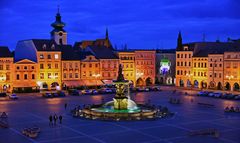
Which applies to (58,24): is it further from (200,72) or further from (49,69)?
(200,72)

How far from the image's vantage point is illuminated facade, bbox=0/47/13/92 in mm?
78925

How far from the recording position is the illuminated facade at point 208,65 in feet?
286

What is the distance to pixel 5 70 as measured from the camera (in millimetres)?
79438

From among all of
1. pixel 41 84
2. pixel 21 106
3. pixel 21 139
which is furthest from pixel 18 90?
pixel 21 139

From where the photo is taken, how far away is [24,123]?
4422 centimetres

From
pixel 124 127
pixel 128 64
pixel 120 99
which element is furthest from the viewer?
pixel 128 64

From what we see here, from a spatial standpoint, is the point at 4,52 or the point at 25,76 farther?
the point at 25,76

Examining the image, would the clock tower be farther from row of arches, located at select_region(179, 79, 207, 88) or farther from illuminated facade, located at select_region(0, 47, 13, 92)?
row of arches, located at select_region(179, 79, 207, 88)

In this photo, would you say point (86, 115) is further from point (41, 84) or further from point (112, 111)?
point (41, 84)

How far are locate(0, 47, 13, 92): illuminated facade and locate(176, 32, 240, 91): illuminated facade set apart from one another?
146 ft

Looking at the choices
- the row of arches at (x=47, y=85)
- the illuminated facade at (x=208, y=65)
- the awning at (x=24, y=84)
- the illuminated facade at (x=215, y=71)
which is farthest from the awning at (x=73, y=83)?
the illuminated facade at (x=215, y=71)

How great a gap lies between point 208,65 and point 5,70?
4725 cm

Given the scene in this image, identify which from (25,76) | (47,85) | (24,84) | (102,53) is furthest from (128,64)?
(24,84)

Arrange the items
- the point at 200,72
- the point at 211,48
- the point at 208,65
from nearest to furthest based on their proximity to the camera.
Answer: the point at 208,65
the point at 200,72
the point at 211,48
